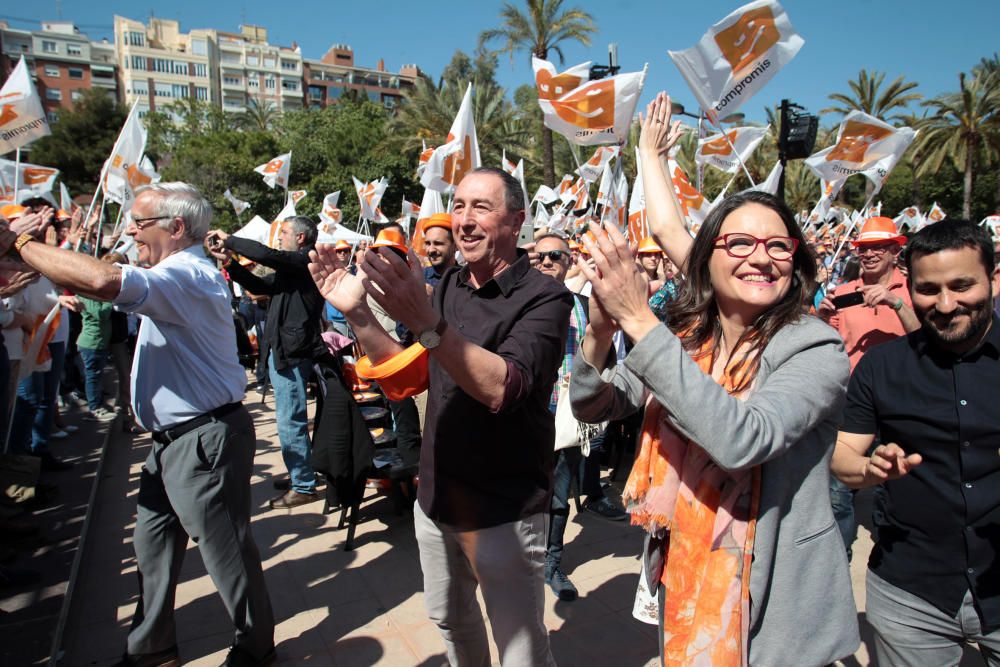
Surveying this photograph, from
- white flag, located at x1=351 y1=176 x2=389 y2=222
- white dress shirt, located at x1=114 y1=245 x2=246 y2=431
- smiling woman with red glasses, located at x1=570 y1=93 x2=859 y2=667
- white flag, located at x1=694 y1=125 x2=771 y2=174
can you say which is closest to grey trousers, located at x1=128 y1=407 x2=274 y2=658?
white dress shirt, located at x1=114 y1=245 x2=246 y2=431

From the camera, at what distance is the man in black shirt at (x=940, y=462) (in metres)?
1.92

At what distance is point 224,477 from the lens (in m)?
2.98

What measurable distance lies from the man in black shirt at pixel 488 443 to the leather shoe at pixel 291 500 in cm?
330

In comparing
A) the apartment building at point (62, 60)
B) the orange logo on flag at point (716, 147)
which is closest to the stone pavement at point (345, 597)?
the orange logo on flag at point (716, 147)

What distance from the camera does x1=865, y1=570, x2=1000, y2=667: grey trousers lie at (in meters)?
1.92

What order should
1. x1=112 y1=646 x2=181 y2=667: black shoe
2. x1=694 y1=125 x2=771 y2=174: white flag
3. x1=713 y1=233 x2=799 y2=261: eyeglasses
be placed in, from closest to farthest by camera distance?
x1=713 y1=233 x2=799 y2=261: eyeglasses, x1=112 y1=646 x2=181 y2=667: black shoe, x1=694 y1=125 x2=771 y2=174: white flag

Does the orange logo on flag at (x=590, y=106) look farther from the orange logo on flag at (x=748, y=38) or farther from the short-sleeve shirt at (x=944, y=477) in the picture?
the short-sleeve shirt at (x=944, y=477)

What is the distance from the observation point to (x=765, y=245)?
166cm

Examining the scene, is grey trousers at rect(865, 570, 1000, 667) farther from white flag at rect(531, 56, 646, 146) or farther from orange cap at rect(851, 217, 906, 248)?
white flag at rect(531, 56, 646, 146)

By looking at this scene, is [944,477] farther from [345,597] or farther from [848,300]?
[345,597]

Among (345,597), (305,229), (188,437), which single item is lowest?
(345,597)

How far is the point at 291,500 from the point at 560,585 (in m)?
2.62

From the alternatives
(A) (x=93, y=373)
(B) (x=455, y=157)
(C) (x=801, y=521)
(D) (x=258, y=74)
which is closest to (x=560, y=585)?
(C) (x=801, y=521)

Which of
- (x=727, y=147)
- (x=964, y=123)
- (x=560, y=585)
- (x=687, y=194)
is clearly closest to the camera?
(x=560, y=585)
